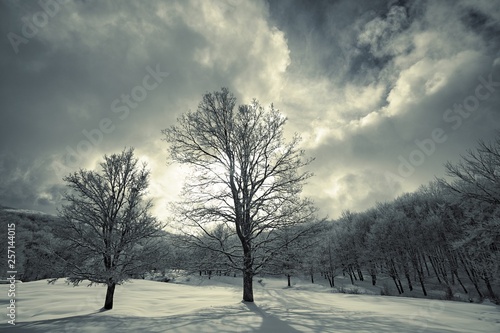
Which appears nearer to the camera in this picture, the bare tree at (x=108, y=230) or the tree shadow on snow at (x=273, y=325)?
the tree shadow on snow at (x=273, y=325)

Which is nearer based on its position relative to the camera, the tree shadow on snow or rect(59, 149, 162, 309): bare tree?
the tree shadow on snow

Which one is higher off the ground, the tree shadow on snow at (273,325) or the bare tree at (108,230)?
the bare tree at (108,230)

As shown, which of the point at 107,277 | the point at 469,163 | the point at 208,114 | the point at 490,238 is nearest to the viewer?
the point at 107,277

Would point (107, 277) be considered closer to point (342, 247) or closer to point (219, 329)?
point (219, 329)

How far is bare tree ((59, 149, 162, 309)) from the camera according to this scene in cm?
987

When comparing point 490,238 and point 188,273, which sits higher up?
point 490,238

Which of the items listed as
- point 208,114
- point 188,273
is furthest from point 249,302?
point 208,114

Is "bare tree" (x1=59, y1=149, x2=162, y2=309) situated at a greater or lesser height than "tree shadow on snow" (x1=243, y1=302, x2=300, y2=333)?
greater

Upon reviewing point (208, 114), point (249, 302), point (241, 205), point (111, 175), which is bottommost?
point (249, 302)

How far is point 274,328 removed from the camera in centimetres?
563

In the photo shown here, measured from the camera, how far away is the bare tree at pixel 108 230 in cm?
987

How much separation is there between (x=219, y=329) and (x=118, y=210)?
8.52m

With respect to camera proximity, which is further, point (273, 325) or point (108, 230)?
point (108, 230)

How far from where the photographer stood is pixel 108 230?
10609 millimetres
